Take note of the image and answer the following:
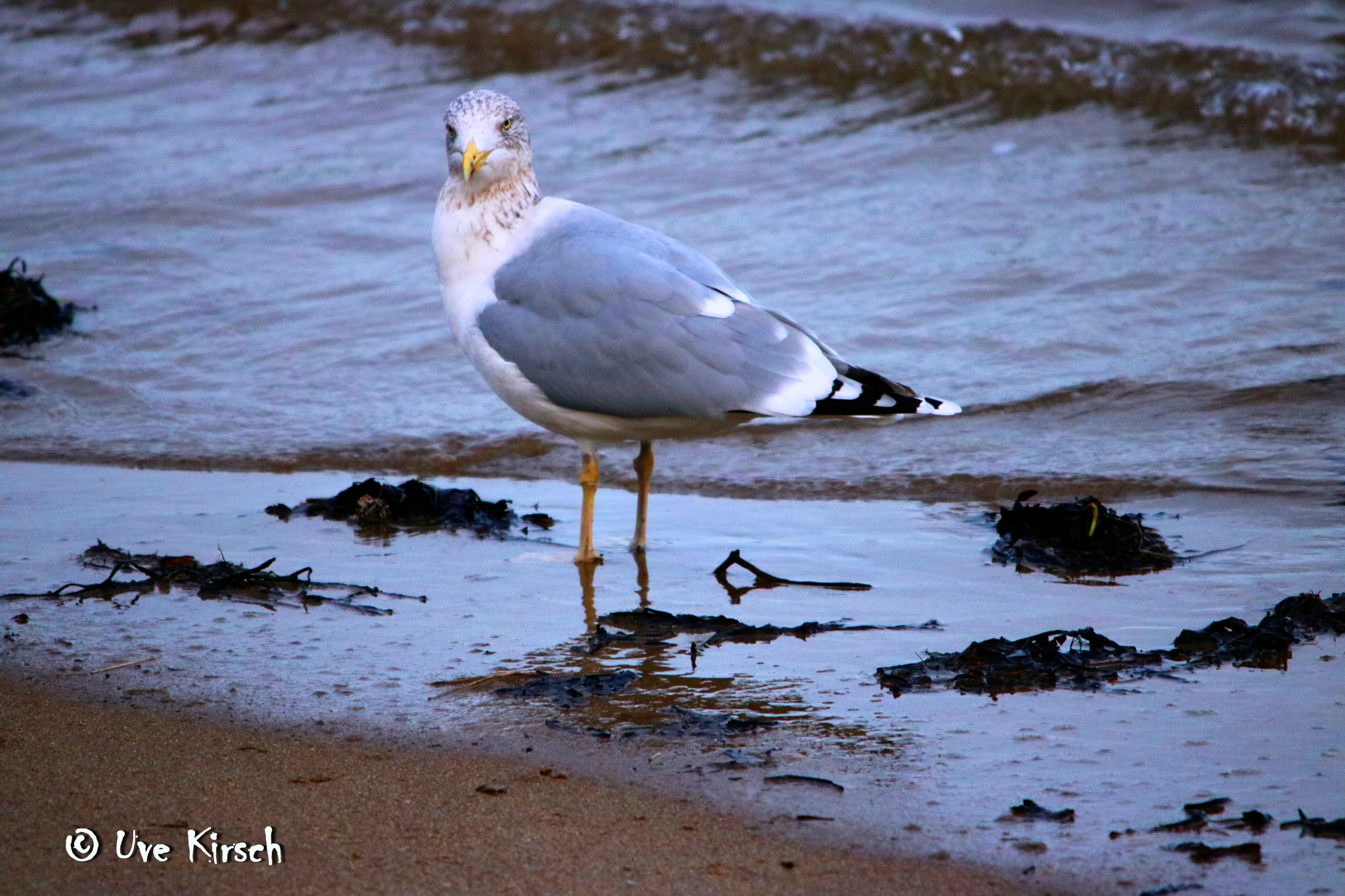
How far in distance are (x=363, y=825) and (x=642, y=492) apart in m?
2.19

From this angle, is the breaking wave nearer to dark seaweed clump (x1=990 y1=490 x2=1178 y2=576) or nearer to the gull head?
dark seaweed clump (x1=990 y1=490 x2=1178 y2=576)

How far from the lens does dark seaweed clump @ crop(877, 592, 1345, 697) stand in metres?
3.33

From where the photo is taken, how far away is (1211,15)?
12156 millimetres

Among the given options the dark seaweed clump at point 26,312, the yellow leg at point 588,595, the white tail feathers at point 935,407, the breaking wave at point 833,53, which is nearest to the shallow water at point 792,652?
the yellow leg at point 588,595

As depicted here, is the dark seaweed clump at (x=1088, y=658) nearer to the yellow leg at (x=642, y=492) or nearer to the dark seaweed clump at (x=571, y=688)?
the dark seaweed clump at (x=571, y=688)

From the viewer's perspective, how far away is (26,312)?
6.90 metres

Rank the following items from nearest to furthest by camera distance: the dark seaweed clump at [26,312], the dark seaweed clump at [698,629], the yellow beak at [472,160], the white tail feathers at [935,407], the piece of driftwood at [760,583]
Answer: the dark seaweed clump at [698,629] < the piece of driftwood at [760,583] < the white tail feathers at [935,407] < the yellow beak at [472,160] < the dark seaweed clump at [26,312]

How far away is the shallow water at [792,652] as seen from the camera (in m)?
2.75

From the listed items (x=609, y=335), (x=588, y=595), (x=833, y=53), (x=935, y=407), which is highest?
(x=833, y=53)

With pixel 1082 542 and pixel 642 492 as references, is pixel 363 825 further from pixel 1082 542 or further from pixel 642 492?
pixel 1082 542

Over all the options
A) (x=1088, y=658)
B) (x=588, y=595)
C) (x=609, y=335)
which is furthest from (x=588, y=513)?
(x=1088, y=658)

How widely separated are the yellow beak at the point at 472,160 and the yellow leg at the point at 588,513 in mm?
951

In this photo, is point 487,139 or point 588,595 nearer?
point 588,595

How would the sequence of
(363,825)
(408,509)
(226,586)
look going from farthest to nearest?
1. (408,509)
2. (226,586)
3. (363,825)
